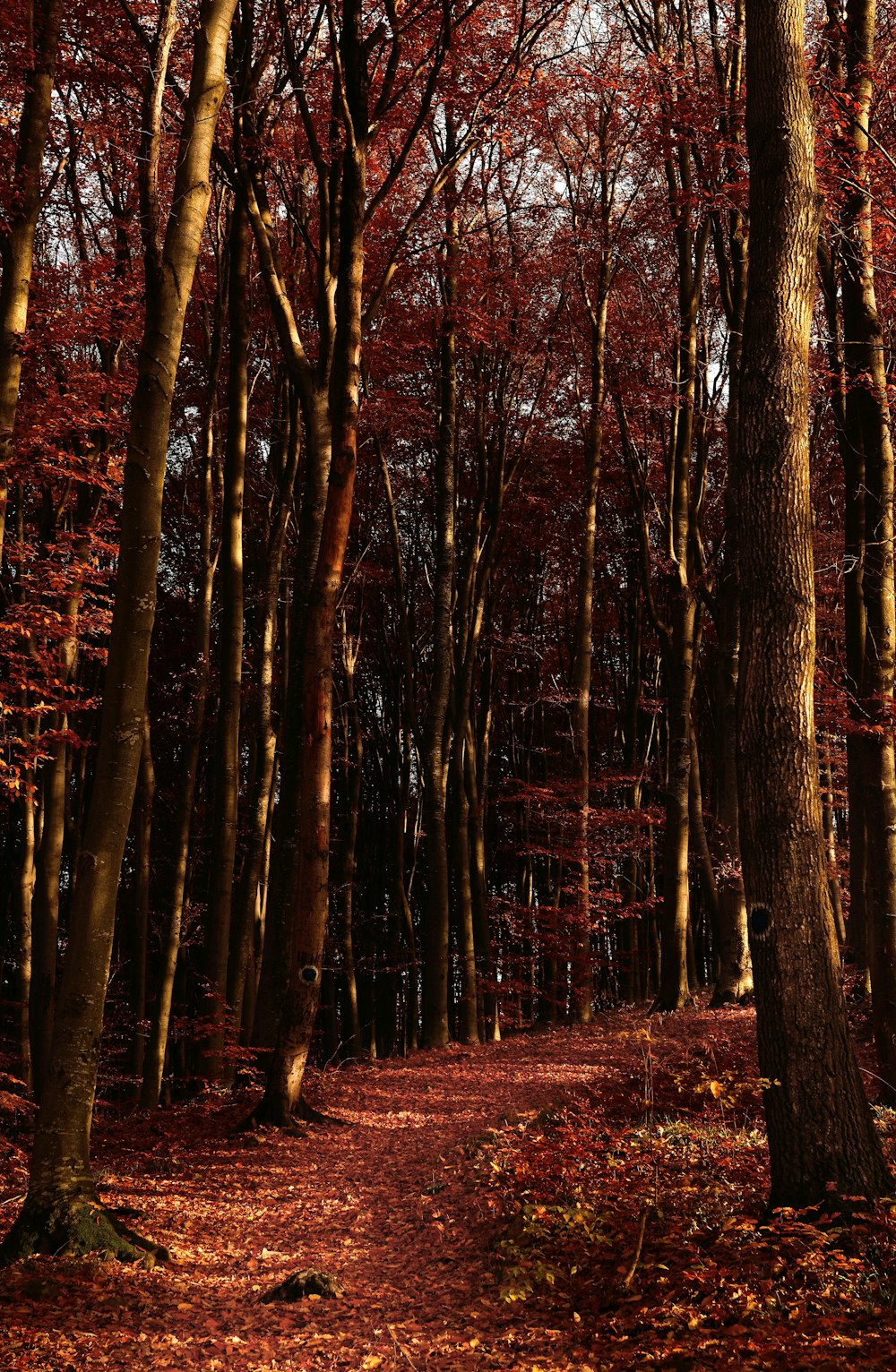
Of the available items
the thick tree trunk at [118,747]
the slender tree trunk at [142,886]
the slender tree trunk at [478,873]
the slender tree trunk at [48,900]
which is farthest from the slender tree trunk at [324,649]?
the slender tree trunk at [478,873]

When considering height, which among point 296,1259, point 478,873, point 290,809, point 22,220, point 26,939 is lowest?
point 296,1259

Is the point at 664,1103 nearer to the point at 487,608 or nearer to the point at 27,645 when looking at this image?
the point at 27,645

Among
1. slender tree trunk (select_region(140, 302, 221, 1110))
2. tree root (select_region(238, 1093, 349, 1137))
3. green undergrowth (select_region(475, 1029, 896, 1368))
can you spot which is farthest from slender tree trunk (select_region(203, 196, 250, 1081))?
green undergrowth (select_region(475, 1029, 896, 1368))

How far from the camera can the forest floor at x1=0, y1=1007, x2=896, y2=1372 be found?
423 centimetres

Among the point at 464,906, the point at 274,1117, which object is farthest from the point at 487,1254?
the point at 464,906

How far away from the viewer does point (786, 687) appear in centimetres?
540

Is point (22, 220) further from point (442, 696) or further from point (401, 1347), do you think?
point (442, 696)

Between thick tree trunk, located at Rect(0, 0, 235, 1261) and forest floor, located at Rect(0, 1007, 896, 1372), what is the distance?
341 mm

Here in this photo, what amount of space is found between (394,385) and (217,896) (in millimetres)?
11997

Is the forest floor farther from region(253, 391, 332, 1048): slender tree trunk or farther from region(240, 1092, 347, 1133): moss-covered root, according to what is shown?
region(253, 391, 332, 1048): slender tree trunk

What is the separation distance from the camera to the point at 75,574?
10.6 meters

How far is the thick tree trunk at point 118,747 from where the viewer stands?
17.2 ft

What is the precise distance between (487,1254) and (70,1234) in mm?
2243

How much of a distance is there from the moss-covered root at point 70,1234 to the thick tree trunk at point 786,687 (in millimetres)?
3456
